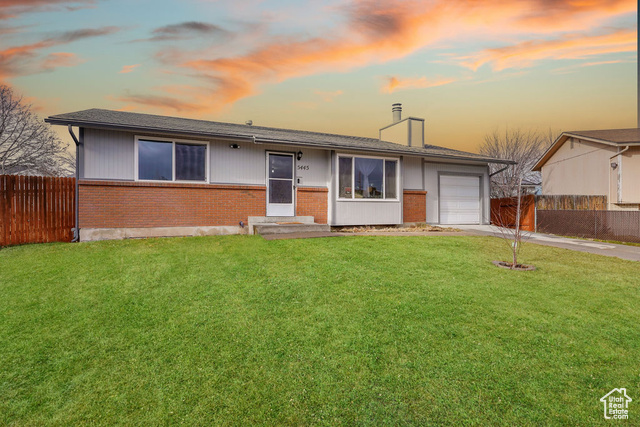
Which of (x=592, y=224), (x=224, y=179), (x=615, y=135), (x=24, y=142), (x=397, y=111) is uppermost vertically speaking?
(x=397, y=111)

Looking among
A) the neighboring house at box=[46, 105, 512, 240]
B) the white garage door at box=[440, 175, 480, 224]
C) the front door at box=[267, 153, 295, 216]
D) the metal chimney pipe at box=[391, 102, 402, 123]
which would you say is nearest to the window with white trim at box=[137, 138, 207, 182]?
the neighboring house at box=[46, 105, 512, 240]

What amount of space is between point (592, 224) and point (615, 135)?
7272mm

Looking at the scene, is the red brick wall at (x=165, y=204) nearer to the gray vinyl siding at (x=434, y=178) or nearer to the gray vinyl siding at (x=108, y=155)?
the gray vinyl siding at (x=108, y=155)

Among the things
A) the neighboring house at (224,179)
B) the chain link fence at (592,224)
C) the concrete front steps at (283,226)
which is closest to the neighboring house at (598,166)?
the chain link fence at (592,224)

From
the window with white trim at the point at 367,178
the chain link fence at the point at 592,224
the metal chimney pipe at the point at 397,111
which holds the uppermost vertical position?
the metal chimney pipe at the point at 397,111

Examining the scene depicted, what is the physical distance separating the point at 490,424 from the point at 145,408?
2533 mm

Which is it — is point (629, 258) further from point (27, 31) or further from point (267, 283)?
point (27, 31)

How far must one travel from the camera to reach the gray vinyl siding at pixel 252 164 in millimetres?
9547

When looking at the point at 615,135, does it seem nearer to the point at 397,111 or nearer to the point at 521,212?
the point at 521,212

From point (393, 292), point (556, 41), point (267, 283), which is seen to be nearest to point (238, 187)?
point (267, 283)

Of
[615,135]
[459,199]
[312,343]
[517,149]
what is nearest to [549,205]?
[459,199]

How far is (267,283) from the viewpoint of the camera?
475 centimetres

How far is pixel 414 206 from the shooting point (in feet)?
41.2

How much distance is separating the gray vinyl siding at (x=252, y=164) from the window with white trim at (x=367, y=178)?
2.18 ft
